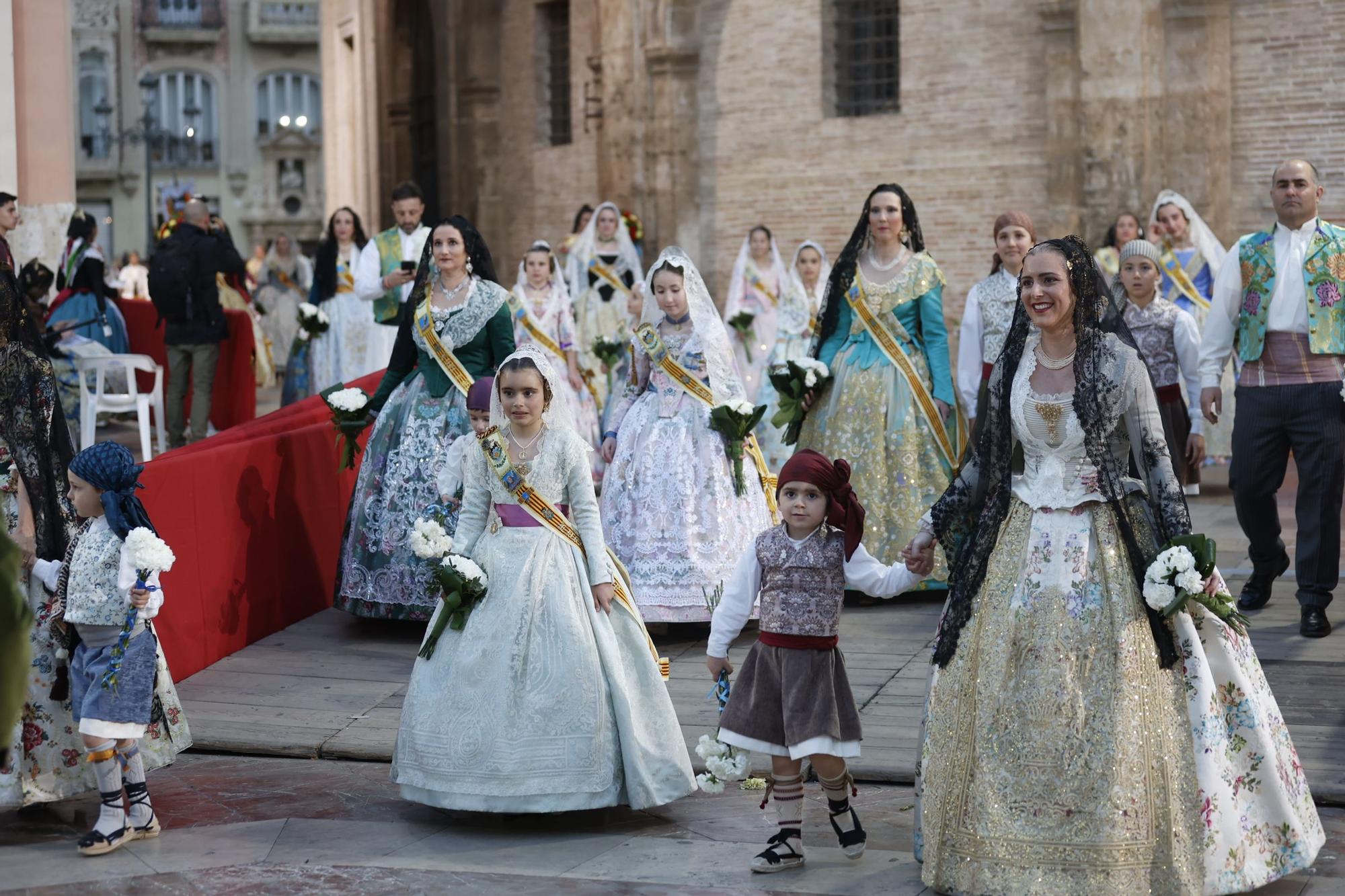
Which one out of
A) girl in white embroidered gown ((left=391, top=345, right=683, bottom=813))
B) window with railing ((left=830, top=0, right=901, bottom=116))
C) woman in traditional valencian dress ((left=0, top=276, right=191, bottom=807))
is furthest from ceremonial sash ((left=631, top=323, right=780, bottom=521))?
window with railing ((left=830, top=0, right=901, bottom=116))

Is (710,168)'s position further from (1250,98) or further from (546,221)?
(1250,98)

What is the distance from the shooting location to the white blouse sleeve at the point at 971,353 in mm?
9367

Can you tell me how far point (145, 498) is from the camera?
7734 millimetres

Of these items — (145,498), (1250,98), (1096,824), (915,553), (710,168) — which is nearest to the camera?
(1096,824)

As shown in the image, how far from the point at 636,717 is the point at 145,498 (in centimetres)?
278

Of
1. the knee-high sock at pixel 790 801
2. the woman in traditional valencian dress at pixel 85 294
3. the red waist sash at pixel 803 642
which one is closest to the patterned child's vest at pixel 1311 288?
the red waist sash at pixel 803 642

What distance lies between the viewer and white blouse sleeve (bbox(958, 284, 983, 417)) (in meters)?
9.37

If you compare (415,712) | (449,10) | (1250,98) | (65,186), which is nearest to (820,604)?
(415,712)

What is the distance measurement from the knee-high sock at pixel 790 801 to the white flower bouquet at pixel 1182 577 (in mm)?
1124

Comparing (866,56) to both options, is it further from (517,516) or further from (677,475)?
(517,516)

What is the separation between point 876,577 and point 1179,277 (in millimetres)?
8452

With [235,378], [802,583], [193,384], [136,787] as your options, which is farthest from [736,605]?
[235,378]

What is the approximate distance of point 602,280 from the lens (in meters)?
15.8

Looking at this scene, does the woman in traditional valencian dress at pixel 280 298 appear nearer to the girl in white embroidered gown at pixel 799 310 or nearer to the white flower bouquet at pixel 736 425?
the girl in white embroidered gown at pixel 799 310
